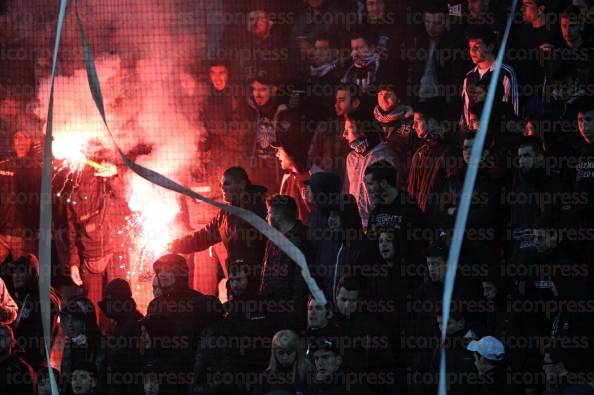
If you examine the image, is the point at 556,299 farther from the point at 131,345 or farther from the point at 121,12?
the point at 121,12

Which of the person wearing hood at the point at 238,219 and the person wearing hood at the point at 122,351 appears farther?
the person wearing hood at the point at 238,219

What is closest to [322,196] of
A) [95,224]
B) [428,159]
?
[428,159]

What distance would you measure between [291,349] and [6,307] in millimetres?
2679

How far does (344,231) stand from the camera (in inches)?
297

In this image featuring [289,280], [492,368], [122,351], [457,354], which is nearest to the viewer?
[492,368]

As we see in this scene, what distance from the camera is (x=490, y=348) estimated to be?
662cm

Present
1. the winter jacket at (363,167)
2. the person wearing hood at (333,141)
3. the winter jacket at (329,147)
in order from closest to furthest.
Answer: the winter jacket at (363,167), the person wearing hood at (333,141), the winter jacket at (329,147)

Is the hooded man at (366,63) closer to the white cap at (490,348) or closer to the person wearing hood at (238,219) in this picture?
the person wearing hood at (238,219)

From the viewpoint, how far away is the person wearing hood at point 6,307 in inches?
333

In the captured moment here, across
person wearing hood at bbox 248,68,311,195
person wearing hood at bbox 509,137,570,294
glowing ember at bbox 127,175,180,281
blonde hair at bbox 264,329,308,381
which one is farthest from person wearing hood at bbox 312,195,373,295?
glowing ember at bbox 127,175,180,281

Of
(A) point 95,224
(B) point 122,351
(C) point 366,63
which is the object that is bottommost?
(B) point 122,351

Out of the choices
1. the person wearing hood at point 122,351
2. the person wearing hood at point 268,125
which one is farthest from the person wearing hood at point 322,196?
the person wearing hood at point 268,125

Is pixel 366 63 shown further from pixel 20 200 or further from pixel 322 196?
pixel 20 200

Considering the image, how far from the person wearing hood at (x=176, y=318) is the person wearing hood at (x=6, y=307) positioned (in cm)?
141
